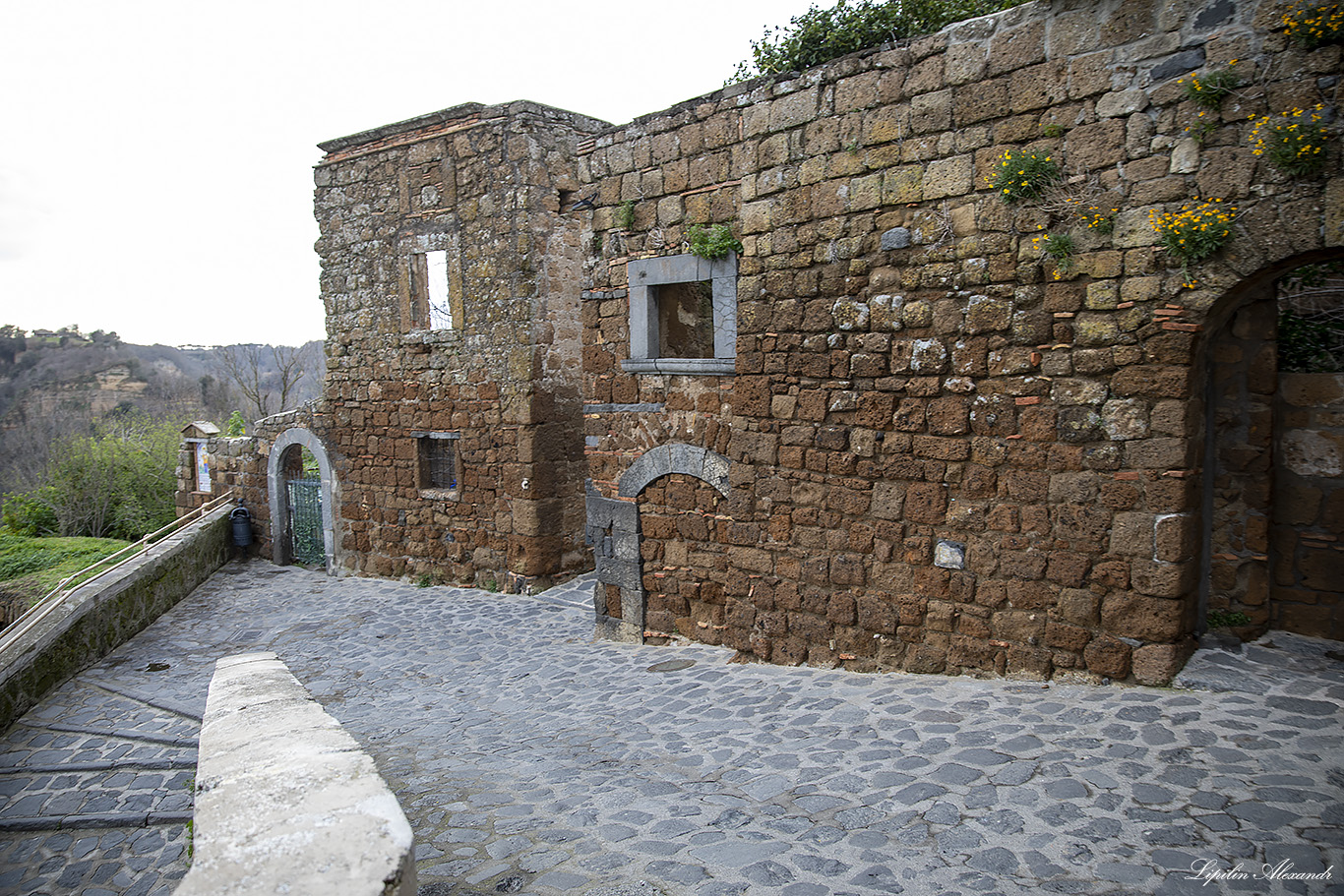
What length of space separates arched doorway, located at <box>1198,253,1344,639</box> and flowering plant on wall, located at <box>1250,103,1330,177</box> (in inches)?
33.0

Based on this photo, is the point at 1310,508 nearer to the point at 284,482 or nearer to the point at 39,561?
the point at 284,482

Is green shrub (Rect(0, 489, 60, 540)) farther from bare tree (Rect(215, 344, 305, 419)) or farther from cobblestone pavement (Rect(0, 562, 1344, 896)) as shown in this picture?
cobblestone pavement (Rect(0, 562, 1344, 896))

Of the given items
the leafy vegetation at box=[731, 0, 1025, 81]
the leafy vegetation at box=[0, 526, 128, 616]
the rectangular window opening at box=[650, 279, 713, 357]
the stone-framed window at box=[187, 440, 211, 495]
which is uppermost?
the leafy vegetation at box=[731, 0, 1025, 81]

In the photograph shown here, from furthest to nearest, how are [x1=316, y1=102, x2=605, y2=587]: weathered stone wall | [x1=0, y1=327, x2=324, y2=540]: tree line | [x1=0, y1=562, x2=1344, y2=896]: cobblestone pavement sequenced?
[x1=0, y1=327, x2=324, y2=540]: tree line → [x1=316, y1=102, x2=605, y2=587]: weathered stone wall → [x1=0, y1=562, x2=1344, y2=896]: cobblestone pavement

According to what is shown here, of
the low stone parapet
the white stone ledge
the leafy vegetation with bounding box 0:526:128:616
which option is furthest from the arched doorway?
the leafy vegetation with bounding box 0:526:128:616

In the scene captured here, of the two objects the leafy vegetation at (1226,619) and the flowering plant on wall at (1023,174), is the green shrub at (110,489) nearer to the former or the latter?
the flowering plant on wall at (1023,174)

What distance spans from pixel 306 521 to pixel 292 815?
11.7 m

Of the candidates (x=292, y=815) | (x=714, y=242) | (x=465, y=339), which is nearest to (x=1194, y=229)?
(x=714, y=242)

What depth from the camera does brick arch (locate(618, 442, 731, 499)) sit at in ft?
21.5

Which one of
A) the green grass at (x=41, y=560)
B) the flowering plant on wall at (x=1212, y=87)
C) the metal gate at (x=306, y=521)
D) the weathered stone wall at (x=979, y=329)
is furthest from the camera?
the metal gate at (x=306, y=521)

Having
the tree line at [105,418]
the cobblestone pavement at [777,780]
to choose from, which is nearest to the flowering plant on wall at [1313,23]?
the cobblestone pavement at [777,780]

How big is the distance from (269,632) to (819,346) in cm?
783

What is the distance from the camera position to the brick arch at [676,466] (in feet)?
21.5

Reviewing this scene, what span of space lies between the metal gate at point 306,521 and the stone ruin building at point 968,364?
7258mm
